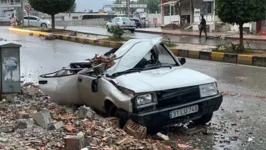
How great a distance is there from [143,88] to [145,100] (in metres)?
0.16

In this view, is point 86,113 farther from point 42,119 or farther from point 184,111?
point 184,111

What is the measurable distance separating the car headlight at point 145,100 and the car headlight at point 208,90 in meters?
0.77

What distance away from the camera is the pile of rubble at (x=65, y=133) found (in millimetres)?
4480

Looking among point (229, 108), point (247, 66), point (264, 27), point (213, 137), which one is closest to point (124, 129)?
point (213, 137)

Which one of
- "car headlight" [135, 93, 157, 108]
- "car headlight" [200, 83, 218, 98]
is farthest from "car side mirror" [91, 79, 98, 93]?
"car headlight" [200, 83, 218, 98]

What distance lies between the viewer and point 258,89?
29.4ft

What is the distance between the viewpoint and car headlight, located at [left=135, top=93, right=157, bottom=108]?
5.19 metres

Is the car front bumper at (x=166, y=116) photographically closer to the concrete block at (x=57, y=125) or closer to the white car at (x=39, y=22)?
the concrete block at (x=57, y=125)

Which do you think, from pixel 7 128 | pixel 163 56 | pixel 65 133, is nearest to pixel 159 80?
pixel 163 56

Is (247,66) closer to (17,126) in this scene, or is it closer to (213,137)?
(213,137)

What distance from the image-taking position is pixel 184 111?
5.43 m

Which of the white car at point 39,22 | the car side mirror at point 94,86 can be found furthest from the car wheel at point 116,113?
the white car at point 39,22

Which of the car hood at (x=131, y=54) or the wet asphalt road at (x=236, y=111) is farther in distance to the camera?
the car hood at (x=131, y=54)

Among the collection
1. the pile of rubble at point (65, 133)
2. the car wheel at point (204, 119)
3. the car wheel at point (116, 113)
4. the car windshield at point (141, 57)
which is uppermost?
the car windshield at point (141, 57)
